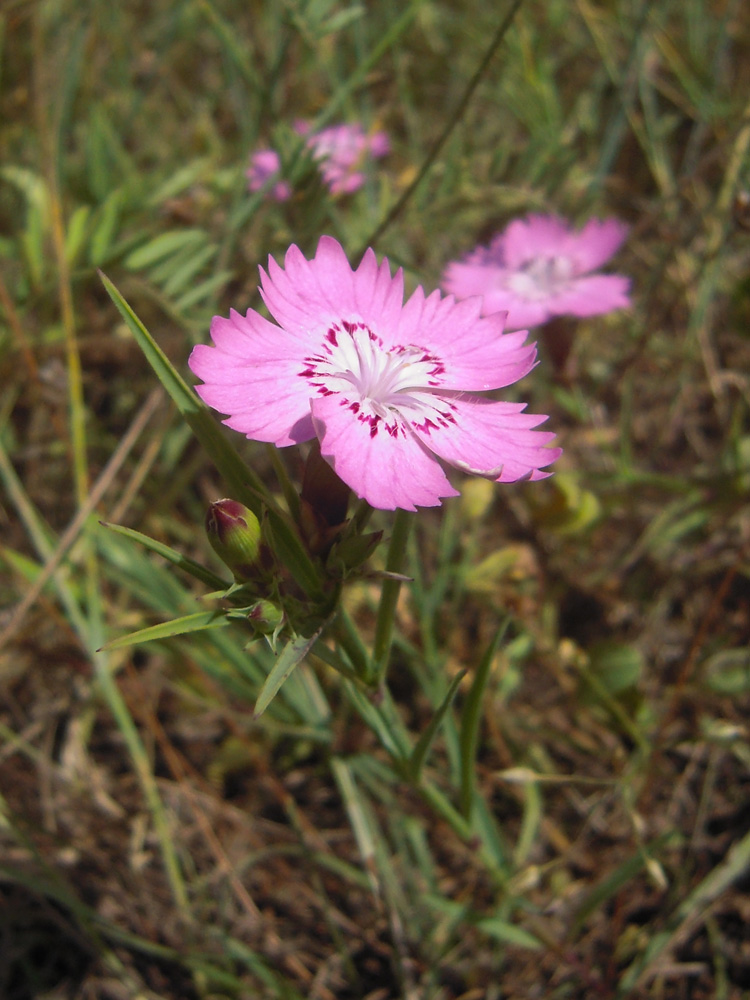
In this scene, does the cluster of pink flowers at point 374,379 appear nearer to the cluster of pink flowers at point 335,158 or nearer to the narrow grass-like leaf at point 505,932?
the cluster of pink flowers at point 335,158

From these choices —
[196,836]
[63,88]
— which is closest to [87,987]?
[196,836]

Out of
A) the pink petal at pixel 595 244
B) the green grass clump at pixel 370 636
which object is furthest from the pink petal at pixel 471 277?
the pink petal at pixel 595 244

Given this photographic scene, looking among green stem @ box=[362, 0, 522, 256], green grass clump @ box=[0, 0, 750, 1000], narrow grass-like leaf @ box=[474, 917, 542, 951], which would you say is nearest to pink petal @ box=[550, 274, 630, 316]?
green grass clump @ box=[0, 0, 750, 1000]

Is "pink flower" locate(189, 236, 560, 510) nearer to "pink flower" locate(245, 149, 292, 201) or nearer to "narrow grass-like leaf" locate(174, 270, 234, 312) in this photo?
"narrow grass-like leaf" locate(174, 270, 234, 312)

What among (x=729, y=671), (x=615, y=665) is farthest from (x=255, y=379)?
(x=729, y=671)

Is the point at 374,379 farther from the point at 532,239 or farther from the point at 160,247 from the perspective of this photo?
the point at 532,239
